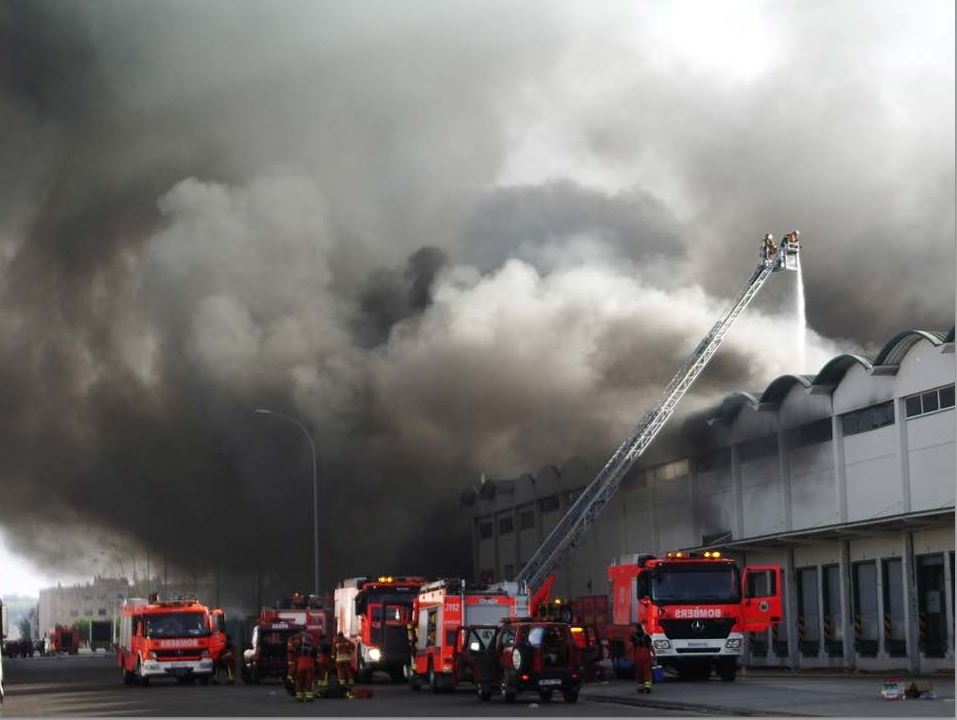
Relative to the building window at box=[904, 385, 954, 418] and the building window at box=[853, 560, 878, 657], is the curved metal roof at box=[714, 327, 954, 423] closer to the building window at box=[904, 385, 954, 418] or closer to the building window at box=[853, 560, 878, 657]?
the building window at box=[904, 385, 954, 418]

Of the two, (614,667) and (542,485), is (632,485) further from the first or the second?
(614,667)

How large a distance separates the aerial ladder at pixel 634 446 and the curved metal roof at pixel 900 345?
17.2 meters

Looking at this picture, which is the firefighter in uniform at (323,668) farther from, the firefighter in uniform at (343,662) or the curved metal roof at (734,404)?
the curved metal roof at (734,404)

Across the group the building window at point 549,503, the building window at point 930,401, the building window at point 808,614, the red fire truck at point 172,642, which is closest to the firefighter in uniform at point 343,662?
the red fire truck at point 172,642

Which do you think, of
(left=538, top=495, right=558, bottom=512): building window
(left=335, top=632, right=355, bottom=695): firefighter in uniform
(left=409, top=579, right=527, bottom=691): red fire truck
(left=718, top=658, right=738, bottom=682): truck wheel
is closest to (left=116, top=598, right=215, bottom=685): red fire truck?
(left=335, top=632, right=355, bottom=695): firefighter in uniform

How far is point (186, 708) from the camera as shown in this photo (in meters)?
32.7

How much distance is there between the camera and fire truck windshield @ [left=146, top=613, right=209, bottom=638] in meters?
47.2

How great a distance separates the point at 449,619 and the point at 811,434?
1793 cm

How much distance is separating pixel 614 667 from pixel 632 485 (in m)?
22.8

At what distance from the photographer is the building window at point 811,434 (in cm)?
5038

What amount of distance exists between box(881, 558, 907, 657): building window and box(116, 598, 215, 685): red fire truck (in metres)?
19.0

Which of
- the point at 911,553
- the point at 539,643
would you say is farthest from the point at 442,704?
the point at 911,553

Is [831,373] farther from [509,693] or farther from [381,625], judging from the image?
[509,693]

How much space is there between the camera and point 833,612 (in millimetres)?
48938
